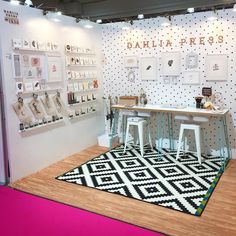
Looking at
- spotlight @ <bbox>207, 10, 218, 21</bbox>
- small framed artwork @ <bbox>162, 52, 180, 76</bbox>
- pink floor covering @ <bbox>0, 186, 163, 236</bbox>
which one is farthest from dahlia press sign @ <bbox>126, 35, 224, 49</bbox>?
pink floor covering @ <bbox>0, 186, 163, 236</bbox>

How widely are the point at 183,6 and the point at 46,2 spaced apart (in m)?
2.11

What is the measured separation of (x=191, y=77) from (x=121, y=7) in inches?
65.0

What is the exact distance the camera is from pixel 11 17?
354cm

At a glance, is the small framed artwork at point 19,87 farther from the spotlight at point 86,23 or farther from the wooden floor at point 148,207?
the spotlight at point 86,23

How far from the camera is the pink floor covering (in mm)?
2564

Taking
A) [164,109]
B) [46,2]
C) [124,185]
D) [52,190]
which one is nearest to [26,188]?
[52,190]

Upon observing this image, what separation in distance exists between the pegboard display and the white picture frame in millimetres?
1276

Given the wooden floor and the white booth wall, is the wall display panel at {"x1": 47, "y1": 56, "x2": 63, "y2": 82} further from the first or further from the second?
the wooden floor

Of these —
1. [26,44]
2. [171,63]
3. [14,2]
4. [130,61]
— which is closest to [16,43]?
[26,44]

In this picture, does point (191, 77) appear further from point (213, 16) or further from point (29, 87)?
point (29, 87)

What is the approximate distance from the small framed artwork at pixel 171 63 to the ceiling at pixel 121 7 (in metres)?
0.66

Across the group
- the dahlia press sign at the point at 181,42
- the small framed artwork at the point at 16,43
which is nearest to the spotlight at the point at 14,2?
the small framed artwork at the point at 16,43

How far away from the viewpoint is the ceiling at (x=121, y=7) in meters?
4.12

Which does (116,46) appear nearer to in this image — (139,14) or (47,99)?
(139,14)
